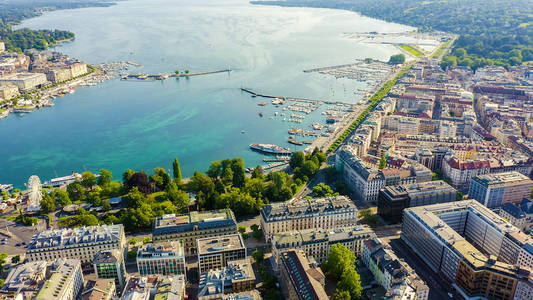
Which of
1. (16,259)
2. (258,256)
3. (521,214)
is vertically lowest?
(16,259)

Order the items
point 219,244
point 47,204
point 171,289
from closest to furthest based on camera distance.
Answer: point 171,289 → point 219,244 → point 47,204

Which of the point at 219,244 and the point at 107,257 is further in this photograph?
the point at 219,244

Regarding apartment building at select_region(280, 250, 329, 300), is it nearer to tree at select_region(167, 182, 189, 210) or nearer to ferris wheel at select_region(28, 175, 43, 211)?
tree at select_region(167, 182, 189, 210)

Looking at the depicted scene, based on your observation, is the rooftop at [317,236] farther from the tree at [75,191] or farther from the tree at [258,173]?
the tree at [75,191]

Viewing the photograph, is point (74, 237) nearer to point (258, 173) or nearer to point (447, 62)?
point (258, 173)

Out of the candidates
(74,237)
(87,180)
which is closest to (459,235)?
(74,237)

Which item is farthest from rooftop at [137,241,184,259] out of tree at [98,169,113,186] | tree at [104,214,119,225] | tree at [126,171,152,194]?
tree at [98,169,113,186]
